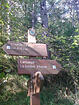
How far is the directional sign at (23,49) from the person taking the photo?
340 centimetres

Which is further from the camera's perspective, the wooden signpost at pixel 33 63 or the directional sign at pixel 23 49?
the directional sign at pixel 23 49

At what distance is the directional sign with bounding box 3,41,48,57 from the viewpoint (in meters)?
3.40

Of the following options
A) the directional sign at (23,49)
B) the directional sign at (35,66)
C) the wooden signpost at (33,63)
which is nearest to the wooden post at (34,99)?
the wooden signpost at (33,63)

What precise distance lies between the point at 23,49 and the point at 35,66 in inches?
25.2

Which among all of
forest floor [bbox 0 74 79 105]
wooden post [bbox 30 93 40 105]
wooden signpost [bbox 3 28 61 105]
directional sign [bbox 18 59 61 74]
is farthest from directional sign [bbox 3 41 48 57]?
forest floor [bbox 0 74 79 105]

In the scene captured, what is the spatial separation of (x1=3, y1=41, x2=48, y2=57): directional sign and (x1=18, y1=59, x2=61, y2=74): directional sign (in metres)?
0.30

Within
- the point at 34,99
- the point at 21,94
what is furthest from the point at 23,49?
the point at 21,94

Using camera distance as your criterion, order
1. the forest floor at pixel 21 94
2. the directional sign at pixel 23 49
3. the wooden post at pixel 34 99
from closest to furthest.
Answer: the wooden post at pixel 34 99
the directional sign at pixel 23 49
the forest floor at pixel 21 94

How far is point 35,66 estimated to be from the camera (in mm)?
3246

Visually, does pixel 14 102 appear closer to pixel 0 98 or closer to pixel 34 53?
pixel 0 98

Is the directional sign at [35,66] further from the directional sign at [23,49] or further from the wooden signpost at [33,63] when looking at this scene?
the directional sign at [23,49]

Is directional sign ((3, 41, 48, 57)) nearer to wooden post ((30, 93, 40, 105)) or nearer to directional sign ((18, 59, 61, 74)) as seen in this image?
directional sign ((18, 59, 61, 74))

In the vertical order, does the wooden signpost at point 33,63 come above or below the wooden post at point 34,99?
above

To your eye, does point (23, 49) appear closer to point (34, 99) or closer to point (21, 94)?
point (34, 99)
